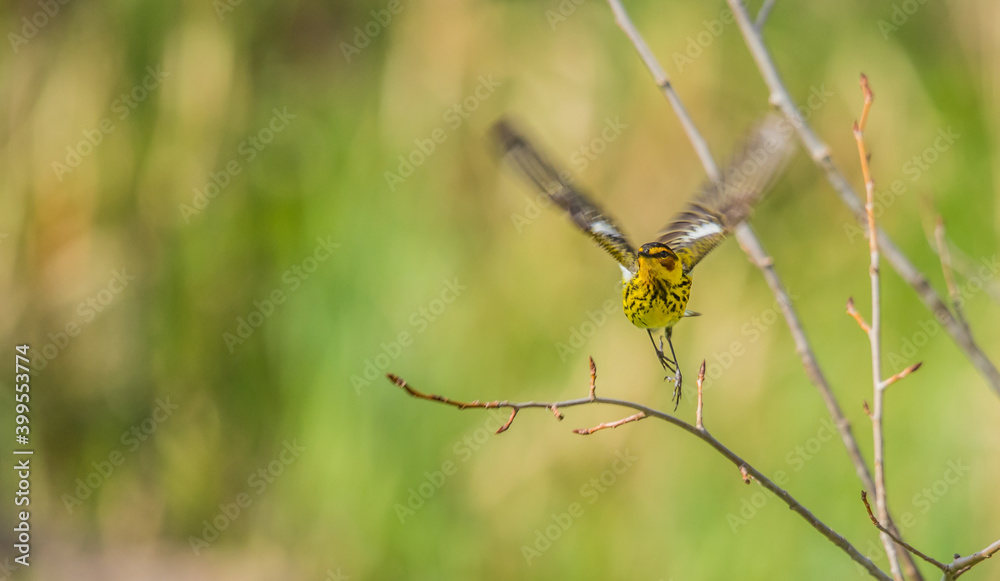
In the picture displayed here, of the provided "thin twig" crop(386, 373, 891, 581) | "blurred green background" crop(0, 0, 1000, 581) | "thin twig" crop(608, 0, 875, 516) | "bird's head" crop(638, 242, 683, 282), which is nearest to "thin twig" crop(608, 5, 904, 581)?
"thin twig" crop(608, 0, 875, 516)

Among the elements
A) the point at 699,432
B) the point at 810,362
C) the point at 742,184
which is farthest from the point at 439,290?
the point at 699,432

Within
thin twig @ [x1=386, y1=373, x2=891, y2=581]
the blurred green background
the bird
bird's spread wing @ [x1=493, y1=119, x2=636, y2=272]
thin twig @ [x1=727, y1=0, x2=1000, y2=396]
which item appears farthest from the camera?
the blurred green background

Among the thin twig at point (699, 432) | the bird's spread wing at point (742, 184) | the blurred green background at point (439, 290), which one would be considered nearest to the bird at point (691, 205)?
the bird's spread wing at point (742, 184)

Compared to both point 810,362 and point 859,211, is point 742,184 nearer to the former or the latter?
point 859,211

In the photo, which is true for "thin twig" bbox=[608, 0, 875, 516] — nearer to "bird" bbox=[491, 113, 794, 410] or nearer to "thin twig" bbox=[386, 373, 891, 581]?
"bird" bbox=[491, 113, 794, 410]

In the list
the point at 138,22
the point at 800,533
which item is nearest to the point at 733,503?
the point at 800,533

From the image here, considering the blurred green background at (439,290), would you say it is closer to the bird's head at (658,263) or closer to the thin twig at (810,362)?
the thin twig at (810,362)
